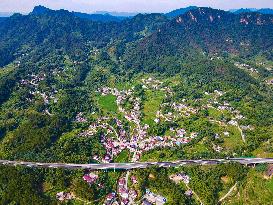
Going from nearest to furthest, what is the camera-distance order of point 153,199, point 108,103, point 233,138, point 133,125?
Result: point 153,199 < point 233,138 < point 133,125 < point 108,103

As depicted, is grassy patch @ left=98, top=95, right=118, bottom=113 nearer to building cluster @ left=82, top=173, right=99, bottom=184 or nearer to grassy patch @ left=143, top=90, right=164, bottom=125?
grassy patch @ left=143, top=90, right=164, bottom=125

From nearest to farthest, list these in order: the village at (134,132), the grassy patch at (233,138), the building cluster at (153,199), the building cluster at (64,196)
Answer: the building cluster at (153,199) → the building cluster at (64,196) → the village at (134,132) → the grassy patch at (233,138)

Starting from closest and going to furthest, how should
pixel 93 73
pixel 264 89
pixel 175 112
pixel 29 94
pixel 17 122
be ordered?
pixel 17 122 < pixel 175 112 < pixel 29 94 < pixel 264 89 < pixel 93 73

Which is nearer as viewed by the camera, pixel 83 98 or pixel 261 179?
pixel 261 179

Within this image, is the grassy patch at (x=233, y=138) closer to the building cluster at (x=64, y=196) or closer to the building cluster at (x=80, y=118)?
the building cluster at (x=80, y=118)

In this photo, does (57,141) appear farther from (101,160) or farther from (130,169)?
(130,169)

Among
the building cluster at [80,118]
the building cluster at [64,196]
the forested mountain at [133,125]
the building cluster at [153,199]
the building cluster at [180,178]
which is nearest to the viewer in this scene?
the building cluster at [153,199]

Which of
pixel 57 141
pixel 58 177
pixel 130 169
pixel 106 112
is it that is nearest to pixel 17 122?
pixel 57 141

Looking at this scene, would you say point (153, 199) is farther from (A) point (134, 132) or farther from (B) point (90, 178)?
(A) point (134, 132)

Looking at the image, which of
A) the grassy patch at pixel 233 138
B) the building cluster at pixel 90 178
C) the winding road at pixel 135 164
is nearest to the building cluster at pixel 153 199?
the winding road at pixel 135 164

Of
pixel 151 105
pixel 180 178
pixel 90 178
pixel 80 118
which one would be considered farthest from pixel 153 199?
pixel 151 105

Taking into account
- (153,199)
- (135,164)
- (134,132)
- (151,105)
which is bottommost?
(134,132)
